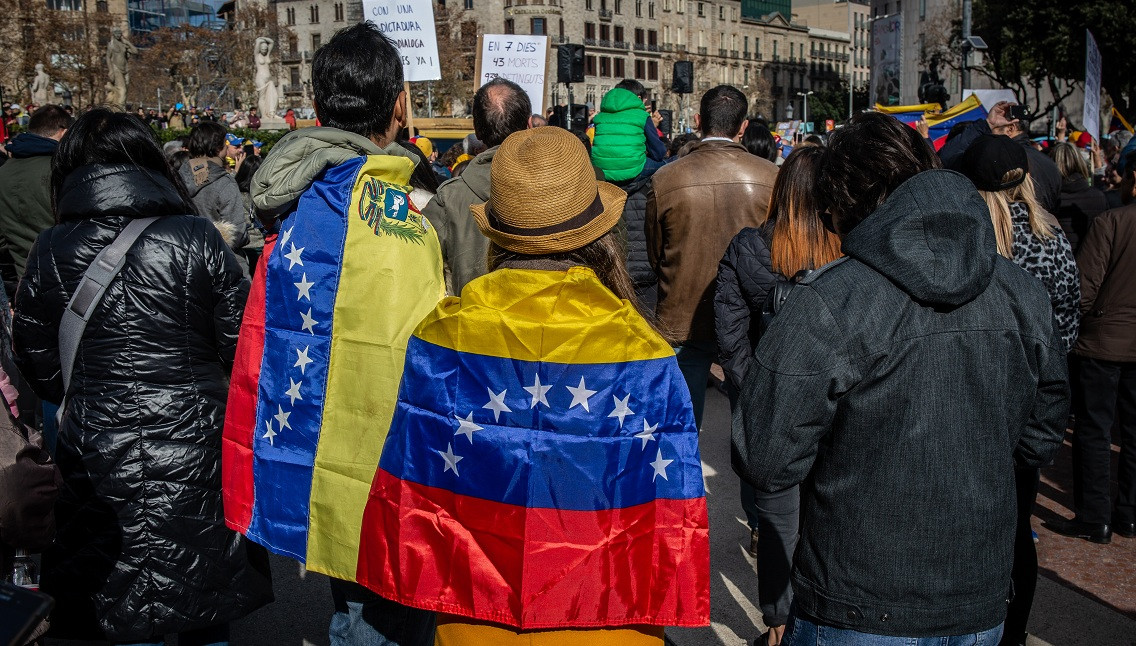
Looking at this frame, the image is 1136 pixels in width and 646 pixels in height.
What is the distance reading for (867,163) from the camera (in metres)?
2.17

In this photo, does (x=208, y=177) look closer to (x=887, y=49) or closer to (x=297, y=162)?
(x=297, y=162)

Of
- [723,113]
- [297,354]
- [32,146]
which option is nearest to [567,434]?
[297,354]

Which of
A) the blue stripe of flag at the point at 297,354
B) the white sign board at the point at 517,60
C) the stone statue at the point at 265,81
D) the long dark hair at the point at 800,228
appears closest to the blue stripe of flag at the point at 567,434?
the blue stripe of flag at the point at 297,354

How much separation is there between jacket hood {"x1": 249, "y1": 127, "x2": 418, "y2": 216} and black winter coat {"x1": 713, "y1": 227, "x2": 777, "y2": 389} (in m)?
1.61

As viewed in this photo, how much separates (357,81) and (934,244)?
177cm

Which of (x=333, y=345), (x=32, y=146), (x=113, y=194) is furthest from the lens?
(x=32, y=146)

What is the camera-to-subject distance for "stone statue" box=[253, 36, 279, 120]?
28062 mm

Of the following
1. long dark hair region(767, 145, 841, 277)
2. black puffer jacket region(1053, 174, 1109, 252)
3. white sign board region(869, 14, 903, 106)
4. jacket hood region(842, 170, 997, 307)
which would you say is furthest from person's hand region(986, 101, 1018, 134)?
white sign board region(869, 14, 903, 106)

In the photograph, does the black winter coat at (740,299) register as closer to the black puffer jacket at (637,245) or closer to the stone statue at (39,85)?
the black puffer jacket at (637,245)

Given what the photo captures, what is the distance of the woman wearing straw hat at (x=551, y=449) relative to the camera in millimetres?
2166

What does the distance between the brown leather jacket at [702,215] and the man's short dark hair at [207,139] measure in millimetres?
4070

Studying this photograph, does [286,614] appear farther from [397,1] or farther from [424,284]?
[397,1]

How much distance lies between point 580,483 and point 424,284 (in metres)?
0.82

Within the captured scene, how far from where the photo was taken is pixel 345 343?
272cm
